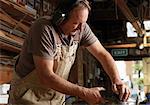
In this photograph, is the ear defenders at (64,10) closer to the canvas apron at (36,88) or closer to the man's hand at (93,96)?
the canvas apron at (36,88)

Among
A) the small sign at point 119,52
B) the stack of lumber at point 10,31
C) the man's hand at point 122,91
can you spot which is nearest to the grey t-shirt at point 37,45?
the man's hand at point 122,91

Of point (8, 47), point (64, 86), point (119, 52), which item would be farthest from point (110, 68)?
point (119, 52)

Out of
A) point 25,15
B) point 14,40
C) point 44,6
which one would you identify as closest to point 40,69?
point 14,40

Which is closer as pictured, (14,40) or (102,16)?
(14,40)

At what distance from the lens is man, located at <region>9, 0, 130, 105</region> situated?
182cm

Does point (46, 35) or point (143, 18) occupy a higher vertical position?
point (143, 18)

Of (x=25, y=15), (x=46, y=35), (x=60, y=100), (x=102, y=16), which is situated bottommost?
(x=60, y=100)

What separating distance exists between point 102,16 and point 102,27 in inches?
52.8

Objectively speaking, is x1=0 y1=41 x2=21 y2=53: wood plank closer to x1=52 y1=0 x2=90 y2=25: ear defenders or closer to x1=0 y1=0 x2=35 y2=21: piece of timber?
x1=0 y1=0 x2=35 y2=21: piece of timber

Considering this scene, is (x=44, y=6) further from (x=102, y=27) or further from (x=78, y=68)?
(x=102, y=27)

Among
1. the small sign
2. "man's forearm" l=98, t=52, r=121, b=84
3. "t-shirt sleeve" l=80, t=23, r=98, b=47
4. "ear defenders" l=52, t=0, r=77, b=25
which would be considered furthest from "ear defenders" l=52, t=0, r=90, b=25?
the small sign

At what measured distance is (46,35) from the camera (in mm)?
1926

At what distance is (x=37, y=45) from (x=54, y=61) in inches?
9.1

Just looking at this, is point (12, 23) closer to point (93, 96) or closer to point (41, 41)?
point (41, 41)
